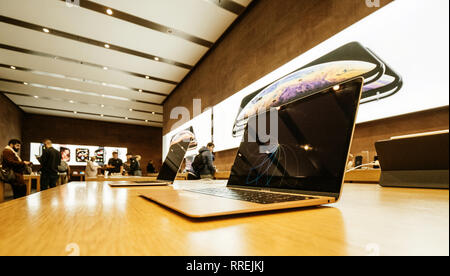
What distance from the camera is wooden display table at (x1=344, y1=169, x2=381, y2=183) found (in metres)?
1.27

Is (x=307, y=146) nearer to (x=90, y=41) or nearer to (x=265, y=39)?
(x=265, y=39)

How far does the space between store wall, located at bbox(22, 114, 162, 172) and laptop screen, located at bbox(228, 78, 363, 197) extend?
9580 mm

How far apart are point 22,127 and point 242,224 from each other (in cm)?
1015

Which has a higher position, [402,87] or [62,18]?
[62,18]

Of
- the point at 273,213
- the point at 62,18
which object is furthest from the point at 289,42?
the point at 62,18

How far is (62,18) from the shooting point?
3.35 meters

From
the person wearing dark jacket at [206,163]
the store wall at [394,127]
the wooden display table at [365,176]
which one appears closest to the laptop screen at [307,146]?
the wooden display table at [365,176]

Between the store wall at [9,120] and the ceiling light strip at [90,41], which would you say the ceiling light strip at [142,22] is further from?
the store wall at [9,120]

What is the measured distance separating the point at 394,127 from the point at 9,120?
874 centimetres

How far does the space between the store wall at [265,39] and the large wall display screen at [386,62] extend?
149 millimetres

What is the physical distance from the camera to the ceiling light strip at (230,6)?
318 cm

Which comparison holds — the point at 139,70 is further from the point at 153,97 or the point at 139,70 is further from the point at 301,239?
the point at 301,239

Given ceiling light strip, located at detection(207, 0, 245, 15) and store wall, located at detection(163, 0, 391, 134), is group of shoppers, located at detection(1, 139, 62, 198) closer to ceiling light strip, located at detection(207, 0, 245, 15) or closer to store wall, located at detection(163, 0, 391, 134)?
store wall, located at detection(163, 0, 391, 134)

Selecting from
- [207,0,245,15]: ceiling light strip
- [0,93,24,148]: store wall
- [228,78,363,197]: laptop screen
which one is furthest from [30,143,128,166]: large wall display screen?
[228,78,363,197]: laptop screen
